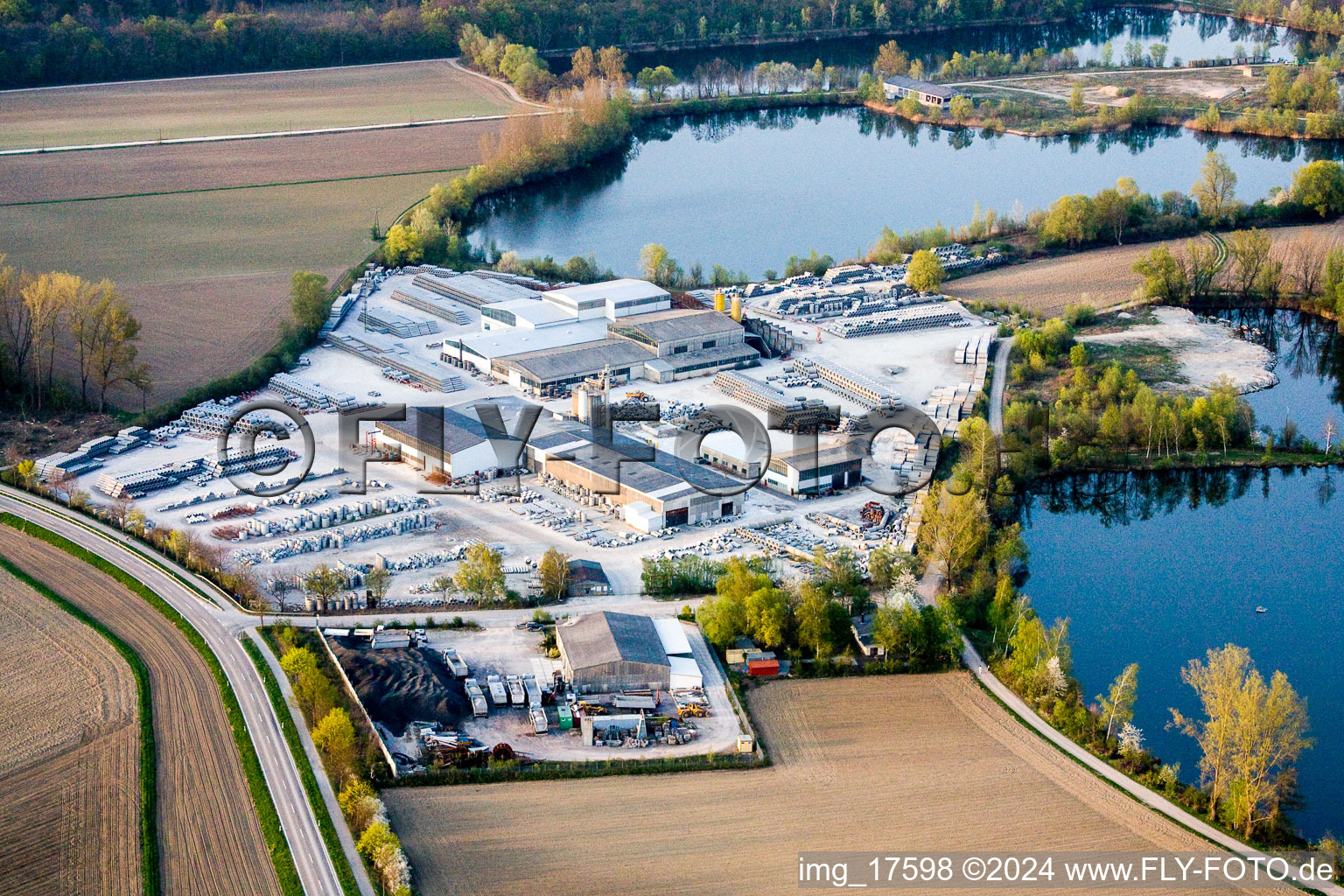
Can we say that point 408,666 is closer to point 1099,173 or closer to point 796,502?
point 796,502

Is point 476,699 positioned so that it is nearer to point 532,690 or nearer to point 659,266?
point 532,690

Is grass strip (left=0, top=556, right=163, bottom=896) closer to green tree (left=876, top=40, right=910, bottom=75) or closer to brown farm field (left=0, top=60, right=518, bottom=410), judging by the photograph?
brown farm field (left=0, top=60, right=518, bottom=410)

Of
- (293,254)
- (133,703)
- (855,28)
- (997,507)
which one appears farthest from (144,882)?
(855,28)

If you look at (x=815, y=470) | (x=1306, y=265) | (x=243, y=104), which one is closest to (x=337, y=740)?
(x=815, y=470)

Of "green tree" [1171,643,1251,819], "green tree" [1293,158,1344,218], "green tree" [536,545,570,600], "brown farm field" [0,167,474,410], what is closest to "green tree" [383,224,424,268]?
"brown farm field" [0,167,474,410]

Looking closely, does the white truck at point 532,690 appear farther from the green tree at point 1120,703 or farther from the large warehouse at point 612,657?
the green tree at point 1120,703
